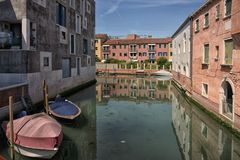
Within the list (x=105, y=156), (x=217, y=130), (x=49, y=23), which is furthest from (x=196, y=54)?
(x=105, y=156)

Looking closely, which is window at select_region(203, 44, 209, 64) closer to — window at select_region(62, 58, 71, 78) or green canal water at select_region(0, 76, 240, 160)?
green canal water at select_region(0, 76, 240, 160)

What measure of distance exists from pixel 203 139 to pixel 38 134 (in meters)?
8.92

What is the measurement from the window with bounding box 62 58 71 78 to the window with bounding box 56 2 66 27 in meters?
4.16

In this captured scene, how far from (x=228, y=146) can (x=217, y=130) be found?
95.7 inches

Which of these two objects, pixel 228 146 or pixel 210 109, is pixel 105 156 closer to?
pixel 228 146

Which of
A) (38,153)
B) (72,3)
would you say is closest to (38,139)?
(38,153)

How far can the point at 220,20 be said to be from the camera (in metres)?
16.4

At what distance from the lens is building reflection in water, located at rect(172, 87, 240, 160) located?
11.3m

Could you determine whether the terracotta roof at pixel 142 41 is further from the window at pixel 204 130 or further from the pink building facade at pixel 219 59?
the window at pixel 204 130

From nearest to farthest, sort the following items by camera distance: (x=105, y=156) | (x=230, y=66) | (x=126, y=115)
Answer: (x=105, y=156)
(x=230, y=66)
(x=126, y=115)

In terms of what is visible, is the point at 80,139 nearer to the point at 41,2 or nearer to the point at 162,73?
the point at 41,2

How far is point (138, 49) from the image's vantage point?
7775 cm

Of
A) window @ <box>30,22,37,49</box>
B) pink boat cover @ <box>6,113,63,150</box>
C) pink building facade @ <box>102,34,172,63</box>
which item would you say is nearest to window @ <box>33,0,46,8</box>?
window @ <box>30,22,37,49</box>

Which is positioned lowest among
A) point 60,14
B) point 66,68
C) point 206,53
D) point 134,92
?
point 134,92
